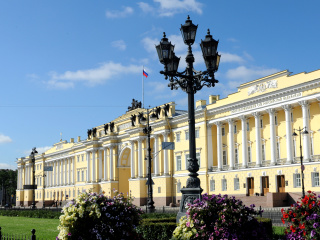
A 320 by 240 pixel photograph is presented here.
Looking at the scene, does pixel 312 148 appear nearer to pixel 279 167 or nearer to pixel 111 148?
pixel 279 167

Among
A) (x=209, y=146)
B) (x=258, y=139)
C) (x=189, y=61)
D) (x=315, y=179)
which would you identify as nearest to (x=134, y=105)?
(x=209, y=146)

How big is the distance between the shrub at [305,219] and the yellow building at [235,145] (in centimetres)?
2400

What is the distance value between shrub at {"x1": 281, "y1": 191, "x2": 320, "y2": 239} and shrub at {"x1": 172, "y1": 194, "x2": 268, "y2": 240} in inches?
34.5

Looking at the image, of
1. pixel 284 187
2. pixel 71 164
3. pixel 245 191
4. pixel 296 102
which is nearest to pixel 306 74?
pixel 296 102

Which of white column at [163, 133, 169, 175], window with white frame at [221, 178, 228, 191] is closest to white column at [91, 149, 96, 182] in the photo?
white column at [163, 133, 169, 175]

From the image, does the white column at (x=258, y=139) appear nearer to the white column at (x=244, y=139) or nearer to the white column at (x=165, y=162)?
the white column at (x=244, y=139)

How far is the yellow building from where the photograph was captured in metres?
44.9

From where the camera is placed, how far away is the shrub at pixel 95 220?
11.5m

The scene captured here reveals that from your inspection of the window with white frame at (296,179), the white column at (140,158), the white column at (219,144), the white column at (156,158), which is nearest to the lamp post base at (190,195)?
the window with white frame at (296,179)

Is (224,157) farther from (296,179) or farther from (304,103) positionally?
(304,103)

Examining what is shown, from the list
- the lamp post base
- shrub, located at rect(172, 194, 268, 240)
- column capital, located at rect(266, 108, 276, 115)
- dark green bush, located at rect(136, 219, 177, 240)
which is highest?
column capital, located at rect(266, 108, 276, 115)

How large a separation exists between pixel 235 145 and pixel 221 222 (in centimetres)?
4425

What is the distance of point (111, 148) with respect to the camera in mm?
77188

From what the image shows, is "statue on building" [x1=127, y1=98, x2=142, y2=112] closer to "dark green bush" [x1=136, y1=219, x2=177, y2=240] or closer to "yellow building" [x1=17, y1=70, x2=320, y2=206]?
"yellow building" [x1=17, y1=70, x2=320, y2=206]
